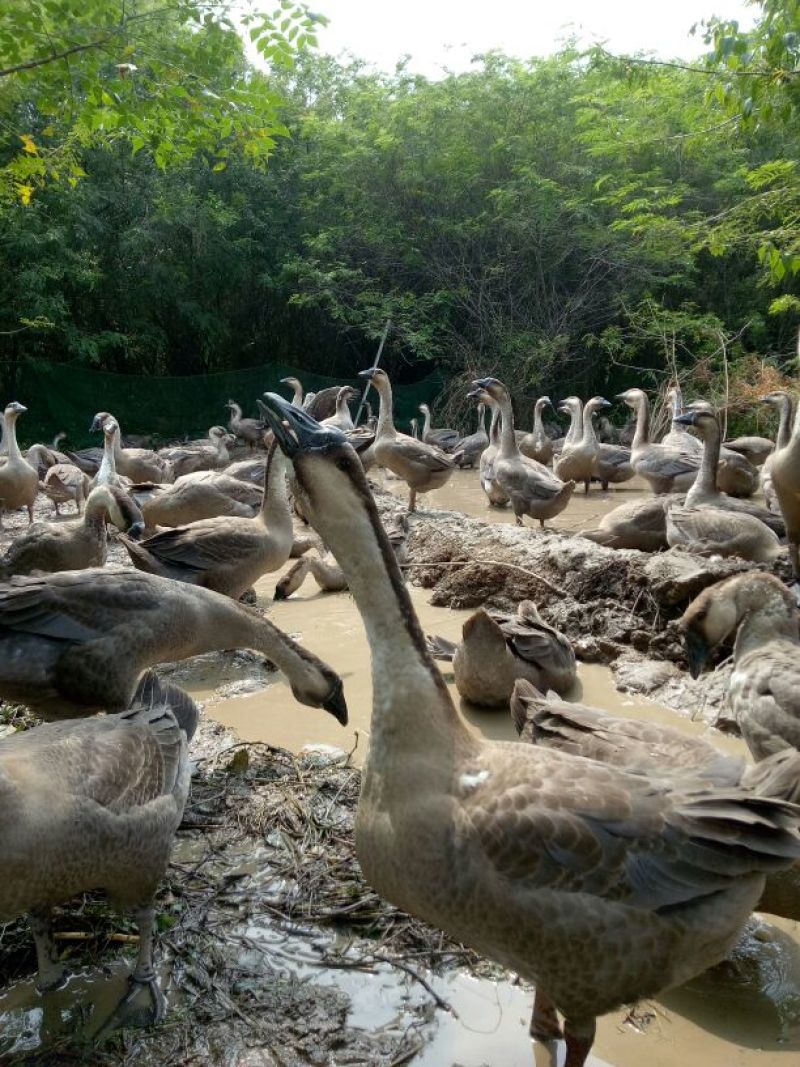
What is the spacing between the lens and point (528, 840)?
2.29 meters

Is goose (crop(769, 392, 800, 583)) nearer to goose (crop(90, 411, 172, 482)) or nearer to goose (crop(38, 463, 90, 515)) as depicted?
goose (crop(38, 463, 90, 515))

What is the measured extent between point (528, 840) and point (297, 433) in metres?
1.32

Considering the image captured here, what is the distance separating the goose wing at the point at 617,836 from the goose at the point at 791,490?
5.90 metres

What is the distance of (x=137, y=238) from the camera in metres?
22.7

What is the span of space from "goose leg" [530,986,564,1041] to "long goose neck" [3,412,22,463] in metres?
12.2

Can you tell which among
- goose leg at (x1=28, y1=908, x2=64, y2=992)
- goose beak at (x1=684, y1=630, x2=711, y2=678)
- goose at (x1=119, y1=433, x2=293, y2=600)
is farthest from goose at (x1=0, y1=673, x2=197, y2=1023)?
goose at (x1=119, y1=433, x2=293, y2=600)

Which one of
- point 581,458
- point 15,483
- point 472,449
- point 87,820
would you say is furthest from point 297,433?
point 472,449

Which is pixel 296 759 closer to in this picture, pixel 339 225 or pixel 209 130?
pixel 209 130

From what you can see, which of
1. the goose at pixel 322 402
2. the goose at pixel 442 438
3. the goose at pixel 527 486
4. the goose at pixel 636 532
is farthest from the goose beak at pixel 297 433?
the goose at pixel 322 402

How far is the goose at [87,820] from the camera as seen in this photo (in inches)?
106

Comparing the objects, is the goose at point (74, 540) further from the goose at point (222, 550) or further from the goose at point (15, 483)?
the goose at point (15, 483)

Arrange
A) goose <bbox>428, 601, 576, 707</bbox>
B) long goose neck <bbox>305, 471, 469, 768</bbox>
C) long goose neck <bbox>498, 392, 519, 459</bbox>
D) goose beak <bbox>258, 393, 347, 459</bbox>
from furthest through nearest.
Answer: long goose neck <bbox>498, 392, 519, 459</bbox> < goose <bbox>428, 601, 576, 707</bbox> < long goose neck <bbox>305, 471, 469, 768</bbox> < goose beak <bbox>258, 393, 347, 459</bbox>

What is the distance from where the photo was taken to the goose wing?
2.29m

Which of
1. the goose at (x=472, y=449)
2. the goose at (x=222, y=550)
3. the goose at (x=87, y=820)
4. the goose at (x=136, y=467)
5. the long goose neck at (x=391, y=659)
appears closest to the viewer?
the long goose neck at (x=391, y=659)
